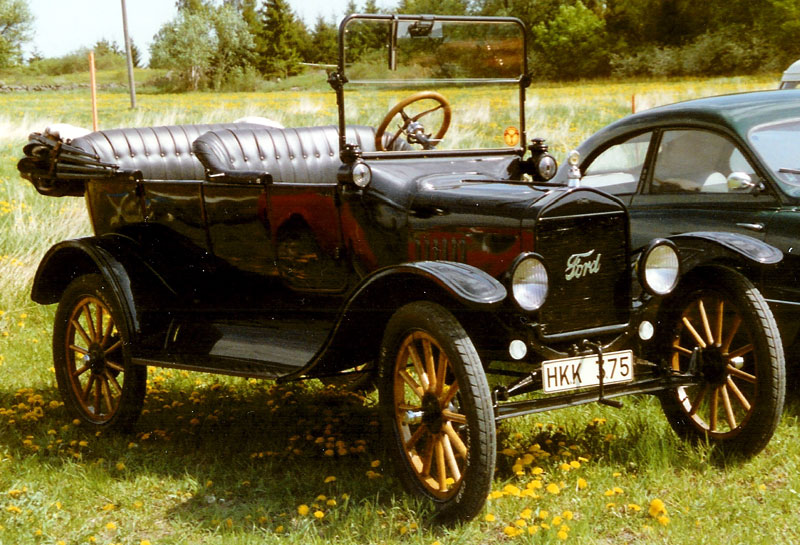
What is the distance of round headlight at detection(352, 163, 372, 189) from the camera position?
4.40m

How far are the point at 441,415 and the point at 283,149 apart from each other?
255 centimetres

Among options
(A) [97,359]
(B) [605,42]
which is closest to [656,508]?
(A) [97,359]

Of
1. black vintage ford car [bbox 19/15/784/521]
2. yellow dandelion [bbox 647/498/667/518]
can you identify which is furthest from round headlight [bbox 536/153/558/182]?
yellow dandelion [bbox 647/498/667/518]

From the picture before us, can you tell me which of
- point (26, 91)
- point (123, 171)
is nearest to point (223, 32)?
point (26, 91)

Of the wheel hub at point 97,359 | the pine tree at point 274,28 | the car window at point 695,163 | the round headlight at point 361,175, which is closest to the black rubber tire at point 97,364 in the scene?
the wheel hub at point 97,359

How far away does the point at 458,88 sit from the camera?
5043 mm

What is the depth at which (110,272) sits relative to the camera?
5.03 metres

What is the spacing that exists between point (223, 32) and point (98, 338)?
4848 centimetres

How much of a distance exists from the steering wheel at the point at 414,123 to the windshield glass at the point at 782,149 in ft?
5.50

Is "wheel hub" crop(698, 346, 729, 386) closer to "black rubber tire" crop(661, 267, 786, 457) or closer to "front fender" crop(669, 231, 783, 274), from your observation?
"black rubber tire" crop(661, 267, 786, 457)

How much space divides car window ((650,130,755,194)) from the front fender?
95 centimetres

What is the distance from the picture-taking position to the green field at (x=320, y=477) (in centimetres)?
367

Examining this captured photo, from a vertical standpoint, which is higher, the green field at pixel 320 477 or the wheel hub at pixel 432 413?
the wheel hub at pixel 432 413

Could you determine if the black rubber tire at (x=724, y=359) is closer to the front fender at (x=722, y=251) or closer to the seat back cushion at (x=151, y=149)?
the front fender at (x=722, y=251)
